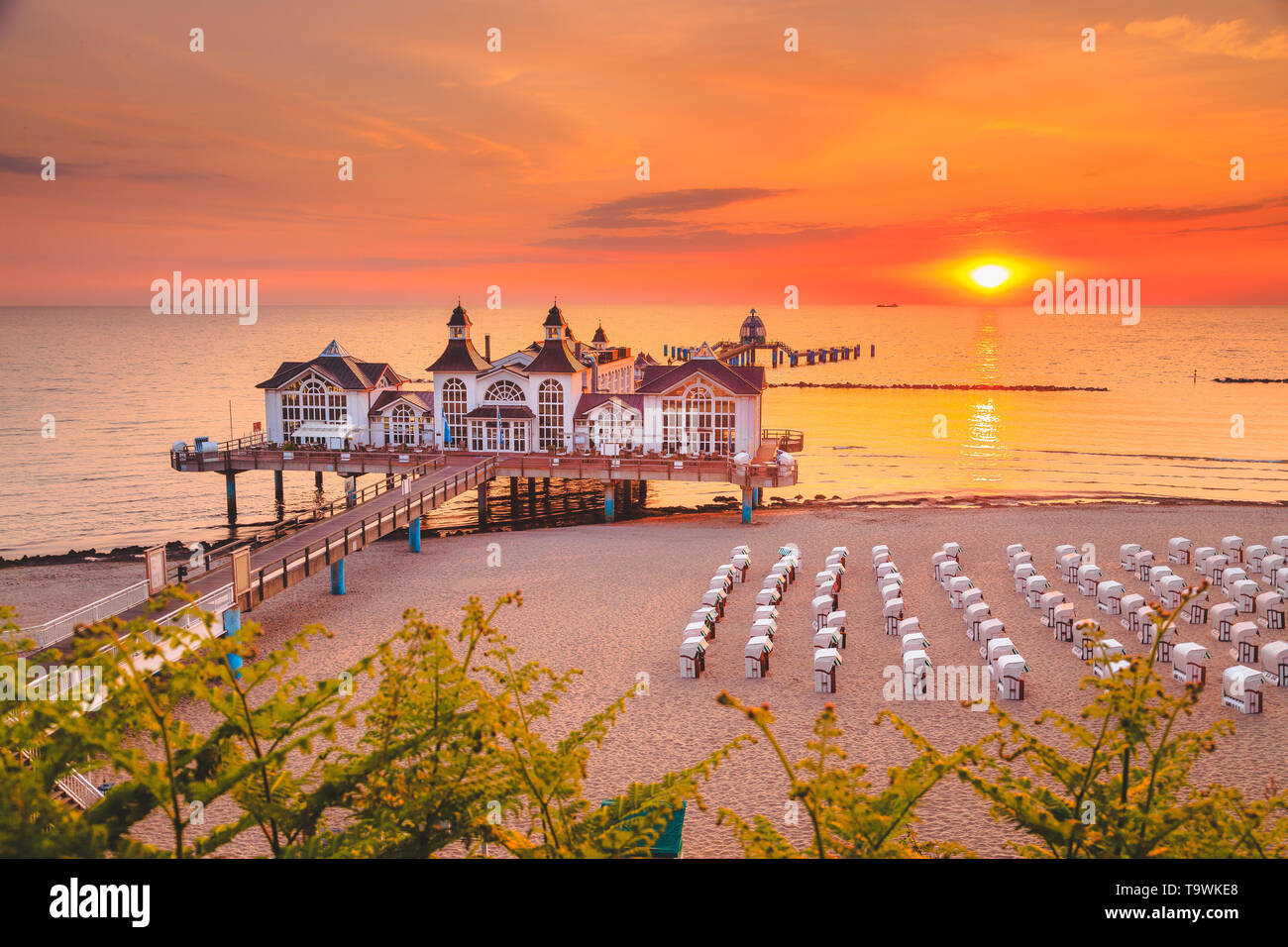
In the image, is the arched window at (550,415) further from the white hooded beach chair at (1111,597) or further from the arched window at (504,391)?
the white hooded beach chair at (1111,597)

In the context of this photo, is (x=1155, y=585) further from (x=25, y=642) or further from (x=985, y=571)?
(x=25, y=642)

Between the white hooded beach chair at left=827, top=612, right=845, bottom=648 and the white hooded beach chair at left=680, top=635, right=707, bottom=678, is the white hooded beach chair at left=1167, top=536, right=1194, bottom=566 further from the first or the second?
the white hooded beach chair at left=680, top=635, right=707, bottom=678

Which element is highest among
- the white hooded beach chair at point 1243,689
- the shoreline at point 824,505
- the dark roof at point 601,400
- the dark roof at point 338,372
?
the dark roof at point 338,372

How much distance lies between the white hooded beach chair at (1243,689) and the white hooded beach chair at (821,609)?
890 cm

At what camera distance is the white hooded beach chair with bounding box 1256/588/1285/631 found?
77.6ft

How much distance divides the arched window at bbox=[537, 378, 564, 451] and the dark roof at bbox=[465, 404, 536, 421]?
69 centimetres

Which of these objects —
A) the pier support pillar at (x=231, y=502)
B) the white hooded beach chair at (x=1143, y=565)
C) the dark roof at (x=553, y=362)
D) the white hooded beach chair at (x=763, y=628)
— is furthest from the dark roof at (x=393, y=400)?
the white hooded beach chair at (x=1143, y=565)

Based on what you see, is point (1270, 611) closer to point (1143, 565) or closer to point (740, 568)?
point (1143, 565)

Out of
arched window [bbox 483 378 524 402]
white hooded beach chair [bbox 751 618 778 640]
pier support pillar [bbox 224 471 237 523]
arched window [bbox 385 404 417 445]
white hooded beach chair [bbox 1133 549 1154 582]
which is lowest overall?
white hooded beach chair [bbox 751 618 778 640]

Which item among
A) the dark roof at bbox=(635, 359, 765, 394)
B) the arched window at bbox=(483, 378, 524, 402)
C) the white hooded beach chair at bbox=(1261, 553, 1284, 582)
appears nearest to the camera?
the white hooded beach chair at bbox=(1261, 553, 1284, 582)

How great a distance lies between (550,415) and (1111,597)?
28.5m

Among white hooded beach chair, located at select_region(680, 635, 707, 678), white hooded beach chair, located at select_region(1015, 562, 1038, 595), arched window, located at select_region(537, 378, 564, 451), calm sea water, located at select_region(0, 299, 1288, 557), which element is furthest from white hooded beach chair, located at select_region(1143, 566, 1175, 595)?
arched window, located at select_region(537, 378, 564, 451)

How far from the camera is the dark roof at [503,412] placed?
46188 mm

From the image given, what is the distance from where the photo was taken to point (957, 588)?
26.0 m
